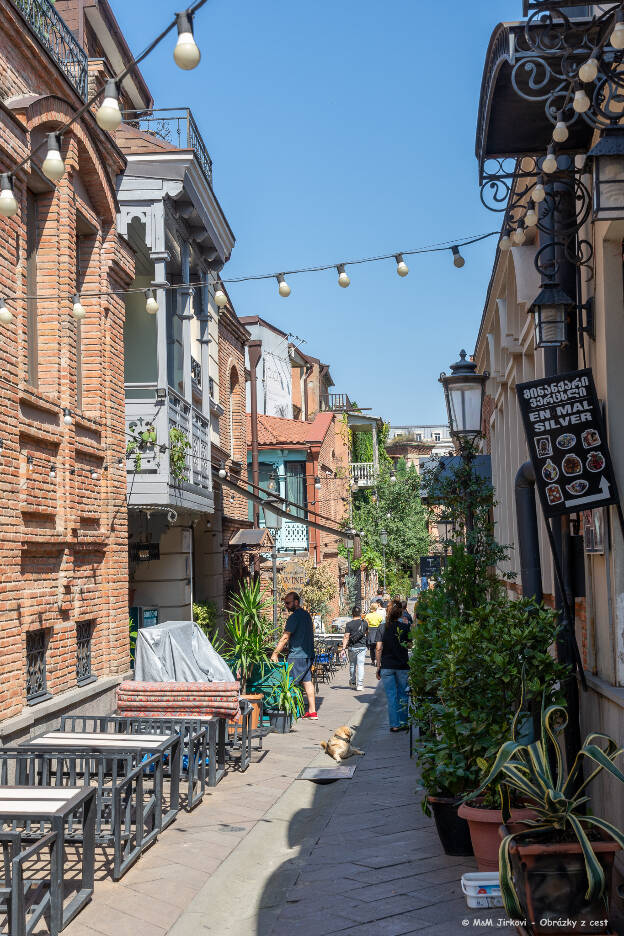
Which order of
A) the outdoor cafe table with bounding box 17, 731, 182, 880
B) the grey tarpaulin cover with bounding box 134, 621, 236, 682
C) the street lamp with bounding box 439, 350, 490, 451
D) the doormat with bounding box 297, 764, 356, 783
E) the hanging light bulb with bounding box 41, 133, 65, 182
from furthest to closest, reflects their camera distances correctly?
1. the grey tarpaulin cover with bounding box 134, 621, 236, 682
2. the doormat with bounding box 297, 764, 356, 783
3. the street lamp with bounding box 439, 350, 490, 451
4. the outdoor cafe table with bounding box 17, 731, 182, 880
5. the hanging light bulb with bounding box 41, 133, 65, 182

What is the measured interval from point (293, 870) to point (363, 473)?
41.6 m

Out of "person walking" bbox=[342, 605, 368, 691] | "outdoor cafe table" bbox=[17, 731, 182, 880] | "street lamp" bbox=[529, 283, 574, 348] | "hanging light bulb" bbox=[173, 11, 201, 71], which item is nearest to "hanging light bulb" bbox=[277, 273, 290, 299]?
"street lamp" bbox=[529, 283, 574, 348]

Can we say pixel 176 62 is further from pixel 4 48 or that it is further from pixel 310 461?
pixel 310 461

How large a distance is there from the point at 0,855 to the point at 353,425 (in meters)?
41.9

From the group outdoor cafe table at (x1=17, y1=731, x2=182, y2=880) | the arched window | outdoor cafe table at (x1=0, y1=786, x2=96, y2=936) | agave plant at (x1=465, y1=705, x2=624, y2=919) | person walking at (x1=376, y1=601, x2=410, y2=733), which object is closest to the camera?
agave plant at (x1=465, y1=705, x2=624, y2=919)

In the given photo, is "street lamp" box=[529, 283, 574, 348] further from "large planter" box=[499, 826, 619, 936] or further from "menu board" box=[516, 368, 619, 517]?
"large planter" box=[499, 826, 619, 936]

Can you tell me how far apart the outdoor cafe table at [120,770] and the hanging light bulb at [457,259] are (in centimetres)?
463

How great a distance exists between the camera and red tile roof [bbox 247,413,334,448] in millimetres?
34375

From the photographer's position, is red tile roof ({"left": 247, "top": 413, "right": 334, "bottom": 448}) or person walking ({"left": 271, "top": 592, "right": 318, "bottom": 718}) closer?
person walking ({"left": 271, "top": 592, "right": 318, "bottom": 718})

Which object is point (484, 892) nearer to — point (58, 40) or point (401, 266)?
point (401, 266)

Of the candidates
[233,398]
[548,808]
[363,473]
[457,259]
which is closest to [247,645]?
[457,259]

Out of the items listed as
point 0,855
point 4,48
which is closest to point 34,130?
point 4,48

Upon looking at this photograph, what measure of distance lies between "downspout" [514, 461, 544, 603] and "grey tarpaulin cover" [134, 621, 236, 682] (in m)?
4.68

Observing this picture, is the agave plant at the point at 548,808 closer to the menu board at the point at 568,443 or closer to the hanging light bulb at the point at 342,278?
the menu board at the point at 568,443
